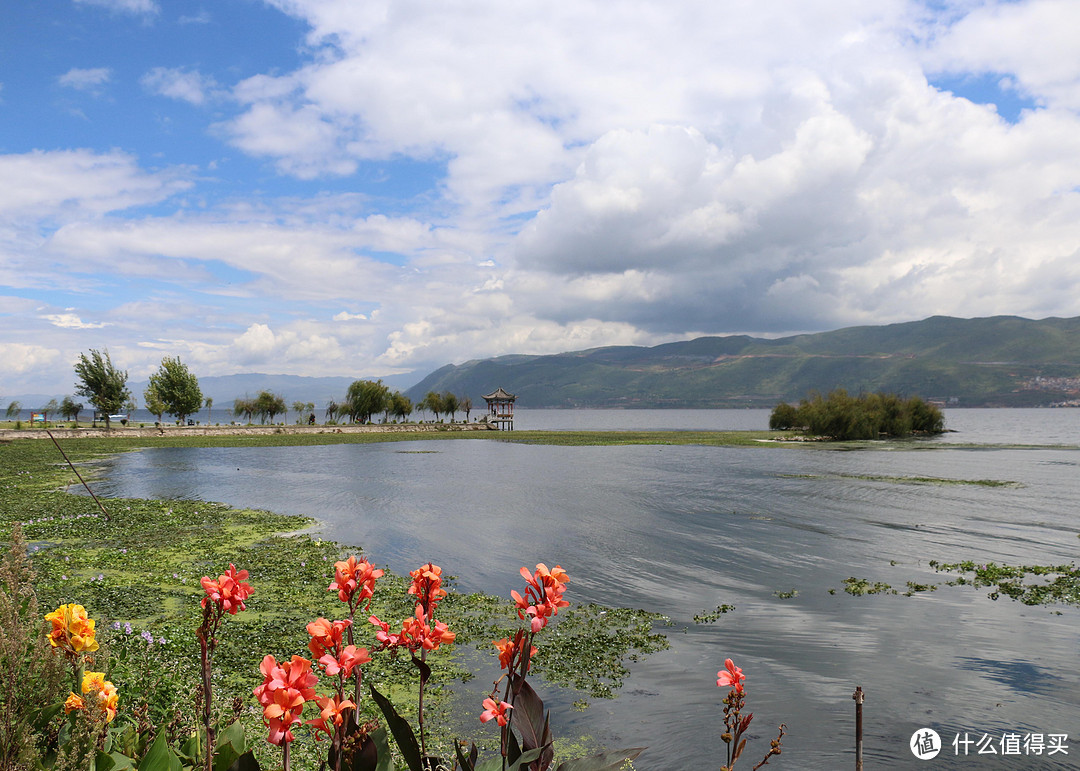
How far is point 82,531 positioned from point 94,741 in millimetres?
18045

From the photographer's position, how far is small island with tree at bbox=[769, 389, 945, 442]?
78000 mm

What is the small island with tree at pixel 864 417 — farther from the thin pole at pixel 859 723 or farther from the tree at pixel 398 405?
the thin pole at pixel 859 723

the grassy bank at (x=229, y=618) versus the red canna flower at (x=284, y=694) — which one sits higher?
the red canna flower at (x=284, y=694)

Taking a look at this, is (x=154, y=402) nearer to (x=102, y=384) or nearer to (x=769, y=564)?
(x=102, y=384)

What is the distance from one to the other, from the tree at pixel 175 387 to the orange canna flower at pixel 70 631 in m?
84.3

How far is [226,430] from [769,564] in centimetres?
7262

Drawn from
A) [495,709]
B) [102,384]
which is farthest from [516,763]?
[102,384]

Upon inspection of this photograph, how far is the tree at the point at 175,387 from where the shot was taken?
3022 inches

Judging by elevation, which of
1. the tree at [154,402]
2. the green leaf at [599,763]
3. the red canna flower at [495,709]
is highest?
the tree at [154,402]

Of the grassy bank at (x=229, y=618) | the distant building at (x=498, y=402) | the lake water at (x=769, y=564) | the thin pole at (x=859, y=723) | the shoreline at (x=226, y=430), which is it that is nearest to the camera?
the thin pole at (x=859, y=723)

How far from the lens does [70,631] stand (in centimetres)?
355

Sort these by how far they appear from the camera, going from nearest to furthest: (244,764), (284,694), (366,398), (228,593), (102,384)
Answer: (284,694)
(228,593)
(244,764)
(102,384)
(366,398)

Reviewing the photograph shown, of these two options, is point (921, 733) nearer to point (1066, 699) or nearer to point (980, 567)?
point (1066, 699)

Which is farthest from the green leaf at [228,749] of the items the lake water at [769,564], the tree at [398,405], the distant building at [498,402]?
the tree at [398,405]
